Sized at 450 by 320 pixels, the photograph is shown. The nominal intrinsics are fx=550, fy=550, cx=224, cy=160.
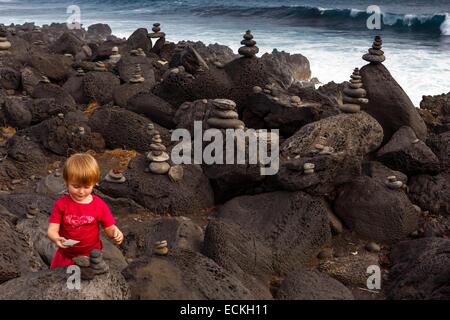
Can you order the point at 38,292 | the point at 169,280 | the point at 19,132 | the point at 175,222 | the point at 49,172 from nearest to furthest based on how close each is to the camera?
the point at 38,292 → the point at 169,280 → the point at 175,222 → the point at 49,172 → the point at 19,132

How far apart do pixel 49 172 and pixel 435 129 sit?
5.76 metres

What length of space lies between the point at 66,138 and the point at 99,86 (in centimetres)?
263

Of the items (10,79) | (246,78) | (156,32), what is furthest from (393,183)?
(156,32)

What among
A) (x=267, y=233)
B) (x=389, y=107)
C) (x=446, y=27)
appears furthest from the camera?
(x=446, y=27)

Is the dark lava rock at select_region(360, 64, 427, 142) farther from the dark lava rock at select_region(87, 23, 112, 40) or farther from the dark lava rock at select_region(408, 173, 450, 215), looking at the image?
the dark lava rock at select_region(87, 23, 112, 40)

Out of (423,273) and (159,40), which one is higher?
(159,40)

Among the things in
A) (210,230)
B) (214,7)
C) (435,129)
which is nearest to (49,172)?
(210,230)

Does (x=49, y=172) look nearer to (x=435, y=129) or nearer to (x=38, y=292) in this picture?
(x=38, y=292)

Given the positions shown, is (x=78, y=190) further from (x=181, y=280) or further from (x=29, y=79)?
(x=29, y=79)

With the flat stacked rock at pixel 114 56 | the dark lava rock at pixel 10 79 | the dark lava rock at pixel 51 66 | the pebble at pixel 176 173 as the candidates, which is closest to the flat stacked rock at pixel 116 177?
the pebble at pixel 176 173

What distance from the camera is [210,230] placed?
16.0 ft

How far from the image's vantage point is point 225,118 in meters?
6.94

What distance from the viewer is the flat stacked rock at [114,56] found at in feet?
39.3

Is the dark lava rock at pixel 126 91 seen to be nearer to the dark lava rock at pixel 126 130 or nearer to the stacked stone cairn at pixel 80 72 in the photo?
the dark lava rock at pixel 126 130
